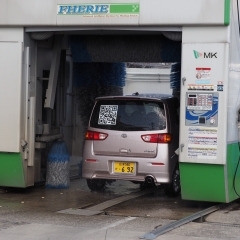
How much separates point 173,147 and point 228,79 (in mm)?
1861

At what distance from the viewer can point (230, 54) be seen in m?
10.1

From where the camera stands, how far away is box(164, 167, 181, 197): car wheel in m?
11.5

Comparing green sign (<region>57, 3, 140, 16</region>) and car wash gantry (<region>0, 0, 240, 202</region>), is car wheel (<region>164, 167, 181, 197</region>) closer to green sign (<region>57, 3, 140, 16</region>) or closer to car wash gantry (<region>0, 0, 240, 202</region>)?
car wash gantry (<region>0, 0, 240, 202</region>)

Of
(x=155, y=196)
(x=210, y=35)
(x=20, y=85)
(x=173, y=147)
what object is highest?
(x=210, y=35)

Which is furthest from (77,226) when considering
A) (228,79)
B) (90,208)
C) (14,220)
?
(228,79)

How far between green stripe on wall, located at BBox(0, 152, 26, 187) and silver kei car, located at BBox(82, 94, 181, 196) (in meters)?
1.08

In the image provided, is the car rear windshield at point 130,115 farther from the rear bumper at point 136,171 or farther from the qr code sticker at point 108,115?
the rear bumper at point 136,171

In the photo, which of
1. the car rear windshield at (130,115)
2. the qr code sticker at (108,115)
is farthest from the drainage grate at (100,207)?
the qr code sticker at (108,115)

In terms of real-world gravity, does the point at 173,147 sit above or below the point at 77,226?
above

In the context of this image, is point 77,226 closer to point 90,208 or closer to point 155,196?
point 90,208

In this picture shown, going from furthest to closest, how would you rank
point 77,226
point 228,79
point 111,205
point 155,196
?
point 155,196, point 111,205, point 228,79, point 77,226

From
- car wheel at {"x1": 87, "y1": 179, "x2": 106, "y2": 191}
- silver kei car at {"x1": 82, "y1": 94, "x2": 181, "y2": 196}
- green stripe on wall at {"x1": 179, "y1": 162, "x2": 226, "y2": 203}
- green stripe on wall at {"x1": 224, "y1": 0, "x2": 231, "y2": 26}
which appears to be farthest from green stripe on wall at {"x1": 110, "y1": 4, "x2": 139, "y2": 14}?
car wheel at {"x1": 87, "y1": 179, "x2": 106, "y2": 191}

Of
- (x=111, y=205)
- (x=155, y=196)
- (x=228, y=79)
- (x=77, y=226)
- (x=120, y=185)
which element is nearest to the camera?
(x=77, y=226)

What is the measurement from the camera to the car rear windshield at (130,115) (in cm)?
1145
